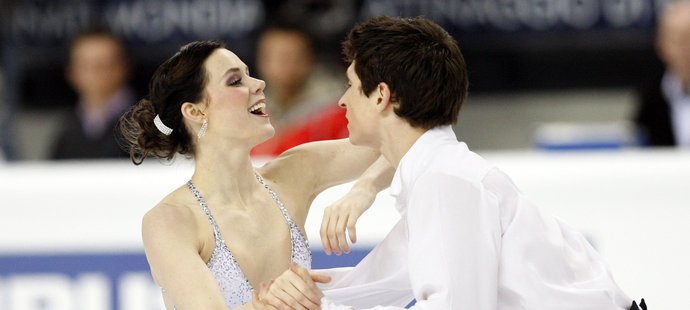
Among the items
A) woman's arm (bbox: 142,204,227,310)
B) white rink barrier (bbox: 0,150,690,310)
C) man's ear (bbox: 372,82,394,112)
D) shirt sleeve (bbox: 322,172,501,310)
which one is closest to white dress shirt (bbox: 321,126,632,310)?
shirt sleeve (bbox: 322,172,501,310)

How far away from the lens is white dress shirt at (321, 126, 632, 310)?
235 centimetres

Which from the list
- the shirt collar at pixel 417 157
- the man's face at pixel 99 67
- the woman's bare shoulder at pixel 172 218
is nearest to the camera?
the shirt collar at pixel 417 157

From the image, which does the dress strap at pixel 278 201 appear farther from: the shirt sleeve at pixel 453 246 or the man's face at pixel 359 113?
the shirt sleeve at pixel 453 246

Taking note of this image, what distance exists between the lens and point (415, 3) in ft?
22.1

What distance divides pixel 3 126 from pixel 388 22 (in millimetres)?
4389

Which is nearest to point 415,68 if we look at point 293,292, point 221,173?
point 293,292

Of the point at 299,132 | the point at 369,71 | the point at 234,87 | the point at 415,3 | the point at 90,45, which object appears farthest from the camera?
the point at 415,3

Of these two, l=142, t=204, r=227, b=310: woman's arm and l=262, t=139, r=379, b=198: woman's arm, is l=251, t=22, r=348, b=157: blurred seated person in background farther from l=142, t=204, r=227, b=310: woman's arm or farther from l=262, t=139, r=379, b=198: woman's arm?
l=142, t=204, r=227, b=310: woman's arm

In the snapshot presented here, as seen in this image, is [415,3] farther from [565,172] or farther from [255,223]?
[255,223]

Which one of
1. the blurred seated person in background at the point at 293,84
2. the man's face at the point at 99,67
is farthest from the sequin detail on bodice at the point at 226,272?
the man's face at the point at 99,67

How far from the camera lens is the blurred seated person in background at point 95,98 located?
5.87 m

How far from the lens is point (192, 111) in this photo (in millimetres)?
2855

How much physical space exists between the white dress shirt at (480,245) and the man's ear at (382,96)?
105 mm

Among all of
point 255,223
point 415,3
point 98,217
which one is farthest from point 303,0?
point 255,223
